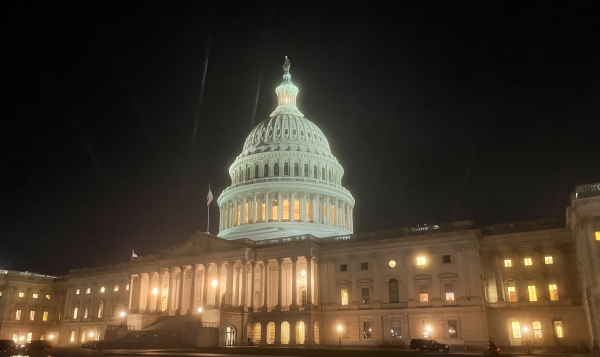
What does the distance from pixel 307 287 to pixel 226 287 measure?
12.3 meters

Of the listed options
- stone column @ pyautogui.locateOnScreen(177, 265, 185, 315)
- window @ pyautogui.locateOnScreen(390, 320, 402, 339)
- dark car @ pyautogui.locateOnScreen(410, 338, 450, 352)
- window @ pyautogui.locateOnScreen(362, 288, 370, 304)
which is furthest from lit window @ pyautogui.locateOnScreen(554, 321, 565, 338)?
stone column @ pyautogui.locateOnScreen(177, 265, 185, 315)

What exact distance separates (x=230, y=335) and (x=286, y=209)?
3188cm

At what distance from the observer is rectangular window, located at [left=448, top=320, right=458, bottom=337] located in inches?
2360

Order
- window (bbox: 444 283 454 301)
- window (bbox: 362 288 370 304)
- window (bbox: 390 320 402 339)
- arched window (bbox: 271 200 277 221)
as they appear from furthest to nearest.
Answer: arched window (bbox: 271 200 277 221) → window (bbox: 362 288 370 304) → window (bbox: 390 320 402 339) → window (bbox: 444 283 454 301)

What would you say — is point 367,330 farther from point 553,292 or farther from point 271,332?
point 553,292

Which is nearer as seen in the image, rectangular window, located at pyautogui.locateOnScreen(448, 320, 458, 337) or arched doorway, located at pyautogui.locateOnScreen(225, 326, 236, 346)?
rectangular window, located at pyautogui.locateOnScreen(448, 320, 458, 337)

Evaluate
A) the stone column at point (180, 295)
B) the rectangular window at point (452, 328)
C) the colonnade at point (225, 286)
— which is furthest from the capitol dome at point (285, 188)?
the rectangular window at point (452, 328)

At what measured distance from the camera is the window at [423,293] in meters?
63.9

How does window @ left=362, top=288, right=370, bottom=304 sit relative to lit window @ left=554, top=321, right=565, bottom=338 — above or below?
above

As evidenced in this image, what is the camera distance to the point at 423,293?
211 ft

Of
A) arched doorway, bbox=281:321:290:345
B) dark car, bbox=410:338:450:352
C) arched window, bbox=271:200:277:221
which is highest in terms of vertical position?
arched window, bbox=271:200:277:221

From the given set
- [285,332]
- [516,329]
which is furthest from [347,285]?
[516,329]

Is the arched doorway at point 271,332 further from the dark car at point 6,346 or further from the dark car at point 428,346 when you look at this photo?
the dark car at point 6,346

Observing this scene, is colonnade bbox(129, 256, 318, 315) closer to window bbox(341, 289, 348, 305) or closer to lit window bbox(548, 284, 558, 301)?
window bbox(341, 289, 348, 305)
